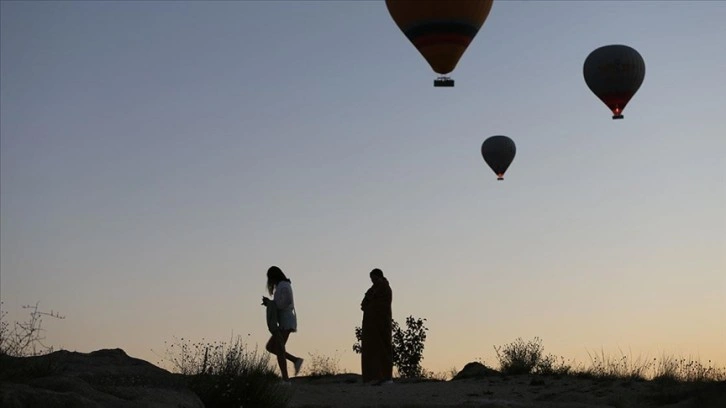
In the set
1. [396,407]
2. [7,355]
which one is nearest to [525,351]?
[396,407]

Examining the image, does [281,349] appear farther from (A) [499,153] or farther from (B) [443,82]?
(A) [499,153]

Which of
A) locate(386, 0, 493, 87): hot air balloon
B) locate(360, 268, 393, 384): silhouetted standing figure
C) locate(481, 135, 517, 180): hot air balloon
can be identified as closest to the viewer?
locate(360, 268, 393, 384): silhouetted standing figure

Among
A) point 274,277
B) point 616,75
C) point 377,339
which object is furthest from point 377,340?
point 616,75

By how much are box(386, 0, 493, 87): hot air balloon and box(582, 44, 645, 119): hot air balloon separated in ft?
20.9

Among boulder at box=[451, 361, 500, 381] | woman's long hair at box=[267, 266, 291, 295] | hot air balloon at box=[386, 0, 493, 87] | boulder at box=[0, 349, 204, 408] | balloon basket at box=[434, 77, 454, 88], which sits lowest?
boulder at box=[0, 349, 204, 408]

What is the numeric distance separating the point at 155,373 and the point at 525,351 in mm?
11758

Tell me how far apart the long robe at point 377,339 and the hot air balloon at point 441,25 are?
33.3ft

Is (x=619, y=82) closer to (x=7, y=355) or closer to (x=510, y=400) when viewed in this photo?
(x=510, y=400)

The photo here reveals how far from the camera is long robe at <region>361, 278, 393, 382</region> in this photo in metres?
23.3

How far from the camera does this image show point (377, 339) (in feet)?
76.7

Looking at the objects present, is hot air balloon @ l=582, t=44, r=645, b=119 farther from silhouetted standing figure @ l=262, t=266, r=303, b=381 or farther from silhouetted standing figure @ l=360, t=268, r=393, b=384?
silhouetted standing figure @ l=262, t=266, r=303, b=381

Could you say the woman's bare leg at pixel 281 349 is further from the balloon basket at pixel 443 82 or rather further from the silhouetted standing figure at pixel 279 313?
the balloon basket at pixel 443 82

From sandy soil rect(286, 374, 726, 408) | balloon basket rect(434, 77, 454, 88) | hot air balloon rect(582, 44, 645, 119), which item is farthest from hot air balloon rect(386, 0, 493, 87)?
sandy soil rect(286, 374, 726, 408)

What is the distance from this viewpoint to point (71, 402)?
12375mm
